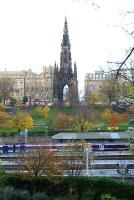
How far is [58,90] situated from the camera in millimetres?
77500

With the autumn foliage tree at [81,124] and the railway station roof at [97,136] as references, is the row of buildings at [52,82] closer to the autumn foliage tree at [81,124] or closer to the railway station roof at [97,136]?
the autumn foliage tree at [81,124]

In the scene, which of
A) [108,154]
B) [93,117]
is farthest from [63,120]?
[108,154]

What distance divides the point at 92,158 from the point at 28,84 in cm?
8690

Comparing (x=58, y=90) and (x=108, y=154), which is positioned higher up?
(x=58, y=90)

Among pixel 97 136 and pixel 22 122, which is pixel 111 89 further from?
pixel 22 122

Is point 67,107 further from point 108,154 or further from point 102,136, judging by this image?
point 108,154

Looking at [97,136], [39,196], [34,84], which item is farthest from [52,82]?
[39,196]

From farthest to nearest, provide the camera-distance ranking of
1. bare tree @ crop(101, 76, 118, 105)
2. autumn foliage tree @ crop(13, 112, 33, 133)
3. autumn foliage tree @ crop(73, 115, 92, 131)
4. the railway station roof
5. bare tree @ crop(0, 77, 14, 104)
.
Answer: bare tree @ crop(0, 77, 14, 104) < autumn foliage tree @ crop(73, 115, 92, 131) < autumn foliage tree @ crop(13, 112, 33, 133) < the railway station roof < bare tree @ crop(101, 76, 118, 105)

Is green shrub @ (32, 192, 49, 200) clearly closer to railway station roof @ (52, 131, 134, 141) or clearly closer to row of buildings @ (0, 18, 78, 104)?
railway station roof @ (52, 131, 134, 141)

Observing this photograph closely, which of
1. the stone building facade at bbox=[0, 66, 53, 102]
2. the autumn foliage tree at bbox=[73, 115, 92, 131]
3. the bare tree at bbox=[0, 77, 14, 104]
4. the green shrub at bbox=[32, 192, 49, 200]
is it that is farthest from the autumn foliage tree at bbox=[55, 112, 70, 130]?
the stone building facade at bbox=[0, 66, 53, 102]

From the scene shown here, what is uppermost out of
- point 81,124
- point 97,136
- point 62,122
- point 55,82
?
point 55,82

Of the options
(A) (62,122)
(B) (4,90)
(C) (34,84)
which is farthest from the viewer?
(C) (34,84)

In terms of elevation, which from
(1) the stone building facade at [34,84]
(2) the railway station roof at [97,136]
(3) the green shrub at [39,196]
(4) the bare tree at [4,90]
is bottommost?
(3) the green shrub at [39,196]

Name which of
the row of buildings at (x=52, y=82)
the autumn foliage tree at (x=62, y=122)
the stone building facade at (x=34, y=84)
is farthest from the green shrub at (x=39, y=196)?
the stone building facade at (x=34, y=84)
